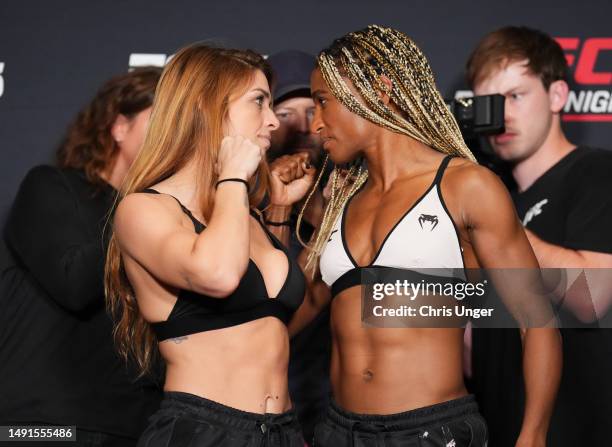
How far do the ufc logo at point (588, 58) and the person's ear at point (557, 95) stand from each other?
0.67ft

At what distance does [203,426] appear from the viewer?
1558mm

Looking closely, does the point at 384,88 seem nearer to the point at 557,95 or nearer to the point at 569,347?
the point at 557,95

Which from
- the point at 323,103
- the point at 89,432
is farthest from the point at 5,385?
the point at 323,103

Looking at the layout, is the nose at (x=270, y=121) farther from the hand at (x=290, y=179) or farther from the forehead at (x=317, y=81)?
the hand at (x=290, y=179)

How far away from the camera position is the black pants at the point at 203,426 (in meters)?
1.55

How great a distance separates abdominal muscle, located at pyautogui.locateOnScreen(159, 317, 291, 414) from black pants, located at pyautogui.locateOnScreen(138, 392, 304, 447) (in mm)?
19

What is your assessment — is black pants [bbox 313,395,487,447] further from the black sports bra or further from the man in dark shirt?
the man in dark shirt

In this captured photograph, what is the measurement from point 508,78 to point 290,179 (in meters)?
0.79

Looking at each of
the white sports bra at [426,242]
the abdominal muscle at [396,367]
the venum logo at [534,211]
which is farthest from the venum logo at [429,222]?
the venum logo at [534,211]

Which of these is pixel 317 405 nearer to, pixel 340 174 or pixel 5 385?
pixel 340 174

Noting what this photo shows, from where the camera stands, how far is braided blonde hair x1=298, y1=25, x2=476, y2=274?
1.96 metres

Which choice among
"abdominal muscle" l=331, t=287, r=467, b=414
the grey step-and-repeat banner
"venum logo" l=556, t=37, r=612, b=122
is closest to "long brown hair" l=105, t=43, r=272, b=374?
"abdominal muscle" l=331, t=287, r=467, b=414

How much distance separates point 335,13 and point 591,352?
138 cm

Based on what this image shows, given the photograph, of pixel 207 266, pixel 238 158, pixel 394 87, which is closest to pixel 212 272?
pixel 207 266
